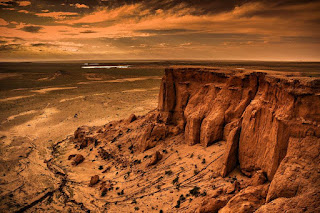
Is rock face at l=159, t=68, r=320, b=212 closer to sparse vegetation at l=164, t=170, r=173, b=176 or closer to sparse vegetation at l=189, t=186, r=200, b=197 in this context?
sparse vegetation at l=189, t=186, r=200, b=197

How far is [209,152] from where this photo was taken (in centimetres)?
1407

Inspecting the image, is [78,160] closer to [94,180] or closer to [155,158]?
[94,180]

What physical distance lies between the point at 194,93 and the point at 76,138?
15711 mm

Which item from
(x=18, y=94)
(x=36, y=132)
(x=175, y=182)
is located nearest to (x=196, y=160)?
(x=175, y=182)

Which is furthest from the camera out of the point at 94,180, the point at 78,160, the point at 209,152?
the point at 78,160

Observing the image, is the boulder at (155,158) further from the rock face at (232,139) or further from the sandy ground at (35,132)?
the sandy ground at (35,132)

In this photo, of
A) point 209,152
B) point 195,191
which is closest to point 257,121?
point 209,152

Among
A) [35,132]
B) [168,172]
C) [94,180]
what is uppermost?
[168,172]

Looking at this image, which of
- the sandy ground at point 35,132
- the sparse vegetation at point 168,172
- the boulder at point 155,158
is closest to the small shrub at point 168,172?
the sparse vegetation at point 168,172

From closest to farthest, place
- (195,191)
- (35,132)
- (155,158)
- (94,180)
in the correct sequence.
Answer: (195,191)
(155,158)
(94,180)
(35,132)

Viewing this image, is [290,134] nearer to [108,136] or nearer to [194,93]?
[194,93]

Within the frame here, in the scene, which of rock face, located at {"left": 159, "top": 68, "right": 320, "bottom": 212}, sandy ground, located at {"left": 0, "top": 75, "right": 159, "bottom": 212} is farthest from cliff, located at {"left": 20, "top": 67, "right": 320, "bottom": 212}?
sandy ground, located at {"left": 0, "top": 75, "right": 159, "bottom": 212}

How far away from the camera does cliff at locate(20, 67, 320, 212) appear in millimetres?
8453

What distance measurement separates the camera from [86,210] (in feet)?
43.7
